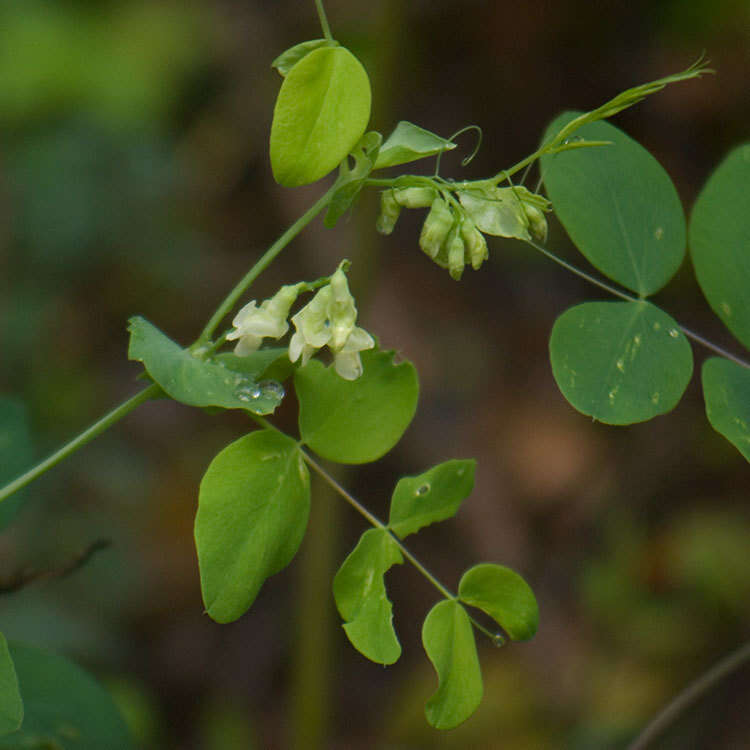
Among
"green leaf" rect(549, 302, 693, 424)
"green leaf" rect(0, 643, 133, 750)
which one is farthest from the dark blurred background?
"green leaf" rect(549, 302, 693, 424)

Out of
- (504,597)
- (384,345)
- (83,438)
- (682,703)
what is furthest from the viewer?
(384,345)

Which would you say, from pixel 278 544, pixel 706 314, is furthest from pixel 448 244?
pixel 706 314

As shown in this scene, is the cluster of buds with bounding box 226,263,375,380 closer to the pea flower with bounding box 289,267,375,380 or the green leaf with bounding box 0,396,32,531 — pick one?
the pea flower with bounding box 289,267,375,380

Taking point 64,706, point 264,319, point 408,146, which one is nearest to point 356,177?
point 408,146

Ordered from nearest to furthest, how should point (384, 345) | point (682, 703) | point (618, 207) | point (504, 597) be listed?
point (504, 597)
point (618, 207)
point (682, 703)
point (384, 345)

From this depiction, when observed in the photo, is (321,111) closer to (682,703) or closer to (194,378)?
(194,378)

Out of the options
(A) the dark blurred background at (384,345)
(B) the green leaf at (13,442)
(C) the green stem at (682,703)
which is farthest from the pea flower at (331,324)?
(A) the dark blurred background at (384,345)

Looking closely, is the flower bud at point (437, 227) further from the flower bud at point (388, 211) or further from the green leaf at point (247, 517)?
the green leaf at point (247, 517)
